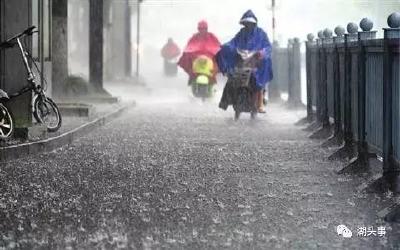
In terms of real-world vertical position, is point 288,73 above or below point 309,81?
above

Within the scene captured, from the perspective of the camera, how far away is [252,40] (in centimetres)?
1711

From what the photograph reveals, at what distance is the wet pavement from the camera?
580 centimetres

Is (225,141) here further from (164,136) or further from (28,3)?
(28,3)

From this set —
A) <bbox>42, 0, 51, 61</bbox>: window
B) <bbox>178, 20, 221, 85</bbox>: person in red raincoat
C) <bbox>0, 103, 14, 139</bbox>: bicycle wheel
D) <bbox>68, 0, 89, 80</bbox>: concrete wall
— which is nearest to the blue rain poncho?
<bbox>42, 0, 51, 61</bbox>: window

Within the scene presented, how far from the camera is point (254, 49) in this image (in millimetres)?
17062

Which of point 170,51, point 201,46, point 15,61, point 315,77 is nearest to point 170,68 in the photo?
point 170,51

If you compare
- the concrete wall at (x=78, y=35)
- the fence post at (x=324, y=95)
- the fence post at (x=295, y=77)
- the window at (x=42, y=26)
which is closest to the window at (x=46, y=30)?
the window at (x=42, y=26)

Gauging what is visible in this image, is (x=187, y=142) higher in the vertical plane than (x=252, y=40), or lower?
lower

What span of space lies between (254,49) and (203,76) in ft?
21.5

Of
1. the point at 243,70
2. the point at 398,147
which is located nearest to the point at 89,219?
the point at 398,147

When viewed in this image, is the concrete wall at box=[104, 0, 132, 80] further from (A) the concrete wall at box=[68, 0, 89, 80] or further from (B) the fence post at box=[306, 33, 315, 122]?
(B) the fence post at box=[306, 33, 315, 122]

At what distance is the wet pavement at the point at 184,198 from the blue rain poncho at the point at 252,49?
461 cm

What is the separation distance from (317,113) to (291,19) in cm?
6176

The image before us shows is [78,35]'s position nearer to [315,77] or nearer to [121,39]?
[121,39]
